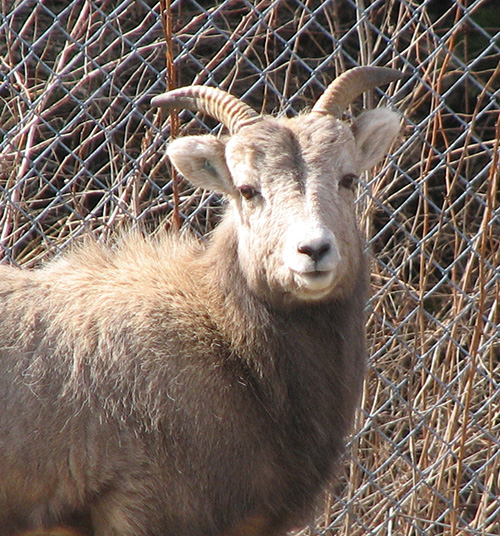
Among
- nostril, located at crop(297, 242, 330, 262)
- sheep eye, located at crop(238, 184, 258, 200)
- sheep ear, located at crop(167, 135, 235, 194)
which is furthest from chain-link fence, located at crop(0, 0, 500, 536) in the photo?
nostril, located at crop(297, 242, 330, 262)

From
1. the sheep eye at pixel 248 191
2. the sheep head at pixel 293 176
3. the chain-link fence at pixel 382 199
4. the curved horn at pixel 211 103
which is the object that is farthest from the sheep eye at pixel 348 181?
the chain-link fence at pixel 382 199

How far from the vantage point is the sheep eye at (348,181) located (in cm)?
429

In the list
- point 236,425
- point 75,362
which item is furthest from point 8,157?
point 236,425

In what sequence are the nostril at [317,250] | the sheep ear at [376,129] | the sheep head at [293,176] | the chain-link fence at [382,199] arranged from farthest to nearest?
1. the chain-link fence at [382,199]
2. the sheep ear at [376,129]
3. the sheep head at [293,176]
4. the nostril at [317,250]

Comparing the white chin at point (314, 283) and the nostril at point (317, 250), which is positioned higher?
the nostril at point (317, 250)

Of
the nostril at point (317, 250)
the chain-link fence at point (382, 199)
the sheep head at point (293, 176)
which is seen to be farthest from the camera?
the chain-link fence at point (382, 199)

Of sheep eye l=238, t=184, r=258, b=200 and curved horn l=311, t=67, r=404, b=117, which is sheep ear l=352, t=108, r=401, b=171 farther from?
sheep eye l=238, t=184, r=258, b=200

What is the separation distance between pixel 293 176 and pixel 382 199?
240 cm

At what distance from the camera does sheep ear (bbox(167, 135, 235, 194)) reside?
445cm

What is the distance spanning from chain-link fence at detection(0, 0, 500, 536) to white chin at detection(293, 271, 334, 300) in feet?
2.82

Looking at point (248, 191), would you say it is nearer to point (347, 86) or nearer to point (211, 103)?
point (211, 103)

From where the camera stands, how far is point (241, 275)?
436cm

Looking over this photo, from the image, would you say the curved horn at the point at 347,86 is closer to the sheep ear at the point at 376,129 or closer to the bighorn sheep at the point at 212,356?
the bighorn sheep at the point at 212,356

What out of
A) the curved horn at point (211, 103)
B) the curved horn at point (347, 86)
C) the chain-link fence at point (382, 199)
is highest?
the curved horn at point (211, 103)
